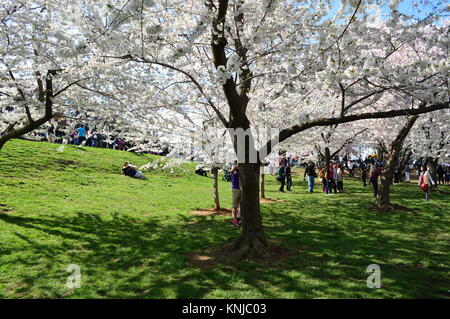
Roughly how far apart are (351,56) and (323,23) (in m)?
0.90

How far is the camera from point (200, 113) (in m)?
11.8

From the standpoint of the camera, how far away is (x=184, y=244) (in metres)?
7.62

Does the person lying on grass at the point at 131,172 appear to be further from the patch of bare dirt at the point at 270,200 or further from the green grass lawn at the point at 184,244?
the patch of bare dirt at the point at 270,200

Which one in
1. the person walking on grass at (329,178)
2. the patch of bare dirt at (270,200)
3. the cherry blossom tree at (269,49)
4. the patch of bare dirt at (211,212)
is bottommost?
the patch of bare dirt at (211,212)

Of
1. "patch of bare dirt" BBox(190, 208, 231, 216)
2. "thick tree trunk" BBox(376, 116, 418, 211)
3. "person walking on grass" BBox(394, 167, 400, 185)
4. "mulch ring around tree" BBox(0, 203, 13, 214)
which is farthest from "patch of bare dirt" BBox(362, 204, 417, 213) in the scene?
"person walking on grass" BBox(394, 167, 400, 185)

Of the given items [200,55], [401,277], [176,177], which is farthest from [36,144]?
[401,277]

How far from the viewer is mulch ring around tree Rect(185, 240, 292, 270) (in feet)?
20.7

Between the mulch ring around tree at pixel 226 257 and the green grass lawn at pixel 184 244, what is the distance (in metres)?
0.14

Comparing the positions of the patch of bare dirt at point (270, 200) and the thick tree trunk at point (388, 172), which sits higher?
the thick tree trunk at point (388, 172)

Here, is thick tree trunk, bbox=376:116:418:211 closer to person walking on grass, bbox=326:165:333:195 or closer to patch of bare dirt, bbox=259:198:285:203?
patch of bare dirt, bbox=259:198:285:203

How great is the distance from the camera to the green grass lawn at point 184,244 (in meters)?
5.11

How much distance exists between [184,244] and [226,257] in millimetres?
1359

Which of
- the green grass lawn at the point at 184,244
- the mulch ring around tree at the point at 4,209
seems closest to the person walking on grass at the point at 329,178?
the green grass lawn at the point at 184,244

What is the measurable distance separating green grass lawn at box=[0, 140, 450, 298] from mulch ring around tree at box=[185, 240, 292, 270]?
0.45ft
